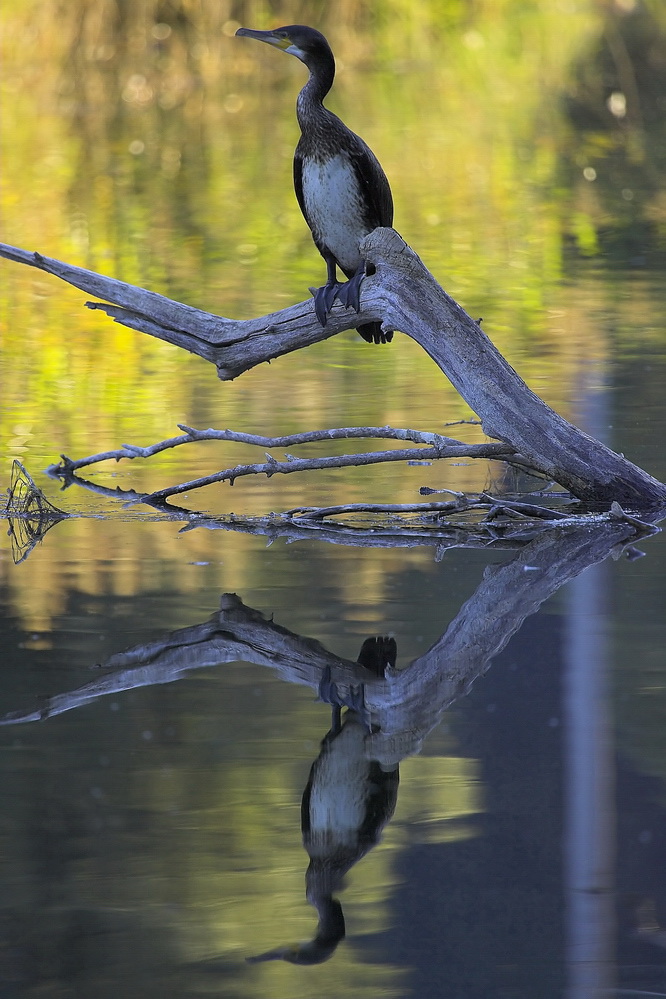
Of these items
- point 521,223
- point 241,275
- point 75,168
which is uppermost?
point 75,168

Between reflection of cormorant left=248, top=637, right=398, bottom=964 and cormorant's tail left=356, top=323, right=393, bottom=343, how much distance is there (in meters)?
1.93

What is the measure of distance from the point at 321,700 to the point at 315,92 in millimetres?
2222

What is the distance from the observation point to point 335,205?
17.1ft

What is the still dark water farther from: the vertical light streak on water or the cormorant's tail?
the cormorant's tail

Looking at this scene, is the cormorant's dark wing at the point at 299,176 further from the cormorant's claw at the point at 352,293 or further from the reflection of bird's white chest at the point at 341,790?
the reflection of bird's white chest at the point at 341,790

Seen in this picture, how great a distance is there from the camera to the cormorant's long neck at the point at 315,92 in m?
5.20

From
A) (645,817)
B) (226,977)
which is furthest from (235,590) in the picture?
(226,977)

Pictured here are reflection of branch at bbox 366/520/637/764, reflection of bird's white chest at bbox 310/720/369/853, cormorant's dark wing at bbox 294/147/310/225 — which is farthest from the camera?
cormorant's dark wing at bbox 294/147/310/225

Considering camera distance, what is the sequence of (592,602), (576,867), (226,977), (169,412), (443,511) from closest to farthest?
(226,977) < (576,867) < (592,602) < (443,511) < (169,412)

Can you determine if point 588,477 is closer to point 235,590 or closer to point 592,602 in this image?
point 592,602

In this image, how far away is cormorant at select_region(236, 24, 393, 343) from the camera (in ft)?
16.9

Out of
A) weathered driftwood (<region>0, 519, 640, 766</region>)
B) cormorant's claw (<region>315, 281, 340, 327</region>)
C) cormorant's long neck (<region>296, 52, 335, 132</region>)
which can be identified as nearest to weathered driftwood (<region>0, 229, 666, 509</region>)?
cormorant's claw (<region>315, 281, 340, 327</region>)

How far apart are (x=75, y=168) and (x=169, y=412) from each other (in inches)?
347

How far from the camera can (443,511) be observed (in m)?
5.23
